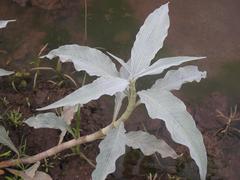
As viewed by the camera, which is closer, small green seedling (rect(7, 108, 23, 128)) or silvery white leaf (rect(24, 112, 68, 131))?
silvery white leaf (rect(24, 112, 68, 131))

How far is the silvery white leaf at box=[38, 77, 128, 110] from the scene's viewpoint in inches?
43.5

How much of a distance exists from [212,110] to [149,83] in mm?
301

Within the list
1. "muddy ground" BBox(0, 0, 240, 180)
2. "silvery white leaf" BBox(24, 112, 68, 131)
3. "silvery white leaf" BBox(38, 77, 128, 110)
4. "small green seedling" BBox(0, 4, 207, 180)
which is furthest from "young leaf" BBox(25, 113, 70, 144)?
"silvery white leaf" BBox(38, 77, 128, 110)

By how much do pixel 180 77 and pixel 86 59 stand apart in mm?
294

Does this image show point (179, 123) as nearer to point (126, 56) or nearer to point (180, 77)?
point (180, 77)

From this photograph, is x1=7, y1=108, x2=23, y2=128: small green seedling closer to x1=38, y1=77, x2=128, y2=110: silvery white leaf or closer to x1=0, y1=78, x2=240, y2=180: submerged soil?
x1=0, y1=78, x2=240, y2=180: submerged soil

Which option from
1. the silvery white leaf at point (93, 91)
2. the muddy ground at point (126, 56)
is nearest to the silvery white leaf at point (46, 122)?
the muddy ground at point (126, 56)

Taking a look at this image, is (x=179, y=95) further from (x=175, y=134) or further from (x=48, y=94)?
(x=175, y=134)

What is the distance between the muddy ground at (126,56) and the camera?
1.70 m

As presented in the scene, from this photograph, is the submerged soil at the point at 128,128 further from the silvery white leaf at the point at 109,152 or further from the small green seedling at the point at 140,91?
the silvery white leaf at the point at 109,152

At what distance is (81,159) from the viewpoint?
1675 mm

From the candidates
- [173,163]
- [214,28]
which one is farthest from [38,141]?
[214,28]

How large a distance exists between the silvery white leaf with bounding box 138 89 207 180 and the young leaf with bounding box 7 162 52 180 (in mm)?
575

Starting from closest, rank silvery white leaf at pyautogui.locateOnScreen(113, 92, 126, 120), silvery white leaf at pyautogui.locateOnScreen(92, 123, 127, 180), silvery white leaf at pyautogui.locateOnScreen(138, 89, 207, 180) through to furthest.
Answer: silvery white leaf at pyautogui.locateOnScreen(138, 89, 207, 180)
silvery white leaf at pyautogui.locateOnScreen(92, 123, 127, 180)
silvery white leaf at pyautogui.locateOnScreen(113, 92, 126, 120)
